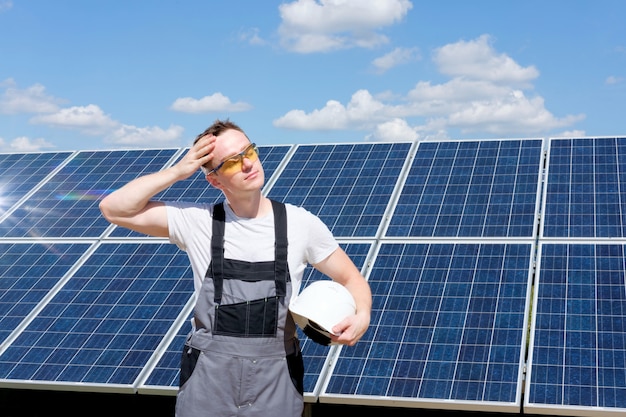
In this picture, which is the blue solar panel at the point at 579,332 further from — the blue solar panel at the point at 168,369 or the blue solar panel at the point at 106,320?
the blue solar panel at the point at 106,320

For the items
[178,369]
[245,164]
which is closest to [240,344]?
[245,164]

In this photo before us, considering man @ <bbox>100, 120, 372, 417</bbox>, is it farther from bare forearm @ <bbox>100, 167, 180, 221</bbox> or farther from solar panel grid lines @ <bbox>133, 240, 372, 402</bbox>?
solar panel grid lines @ <bbox>133, 240, 372, 402</bbox>

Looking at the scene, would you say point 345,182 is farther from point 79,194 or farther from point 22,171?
point 22,171

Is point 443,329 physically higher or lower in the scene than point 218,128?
lower

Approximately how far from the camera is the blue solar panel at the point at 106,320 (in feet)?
31.6

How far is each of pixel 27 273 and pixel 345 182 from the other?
461 centimetres

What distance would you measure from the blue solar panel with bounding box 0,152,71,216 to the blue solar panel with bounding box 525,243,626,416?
8.62 meters

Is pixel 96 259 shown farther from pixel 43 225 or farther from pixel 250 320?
pixel 250 320

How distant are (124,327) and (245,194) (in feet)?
20.5

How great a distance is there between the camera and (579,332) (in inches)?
352

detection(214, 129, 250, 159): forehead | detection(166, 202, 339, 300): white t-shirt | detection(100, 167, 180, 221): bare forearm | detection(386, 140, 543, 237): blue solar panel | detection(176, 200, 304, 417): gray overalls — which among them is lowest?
detection(386, 140, 543, 237): blue solar panel

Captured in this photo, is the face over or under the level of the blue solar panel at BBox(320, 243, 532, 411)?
over

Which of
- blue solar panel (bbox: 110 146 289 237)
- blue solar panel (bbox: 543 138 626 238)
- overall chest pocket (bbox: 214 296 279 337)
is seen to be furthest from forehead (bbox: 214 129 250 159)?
blue solar panel (bbox: 110 146 289 237)

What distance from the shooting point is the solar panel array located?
28.4ft
